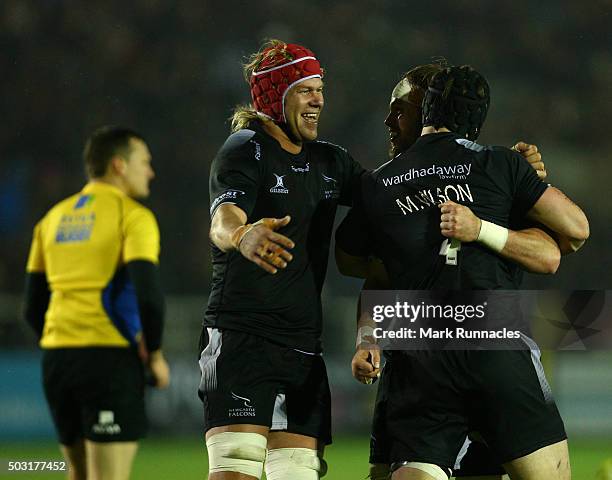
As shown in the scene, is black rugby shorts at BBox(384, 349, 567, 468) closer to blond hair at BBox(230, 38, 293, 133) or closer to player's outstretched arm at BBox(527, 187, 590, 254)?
player's outstretched arm at BBox(527, 187, 590, 254)

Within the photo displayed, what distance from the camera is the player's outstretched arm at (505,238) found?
3209mm

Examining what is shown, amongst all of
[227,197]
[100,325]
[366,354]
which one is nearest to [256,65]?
[227,197]

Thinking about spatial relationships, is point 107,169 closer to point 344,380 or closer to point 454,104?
point 454,104

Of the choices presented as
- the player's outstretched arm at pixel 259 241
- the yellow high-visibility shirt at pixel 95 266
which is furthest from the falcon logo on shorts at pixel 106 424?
the player's outstretched arm at pixel 259 241

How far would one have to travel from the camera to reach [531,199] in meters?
3.32

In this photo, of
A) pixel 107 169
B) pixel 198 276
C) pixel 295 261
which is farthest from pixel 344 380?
pixel 295 261

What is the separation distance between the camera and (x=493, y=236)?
3.26 metres

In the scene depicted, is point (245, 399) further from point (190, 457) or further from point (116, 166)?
point (190, 457)

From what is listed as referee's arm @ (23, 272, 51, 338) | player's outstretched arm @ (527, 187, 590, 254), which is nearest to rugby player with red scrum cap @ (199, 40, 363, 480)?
player's outstretched arm @ (527, 187, 590, 254)

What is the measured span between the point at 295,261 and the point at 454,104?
85cm

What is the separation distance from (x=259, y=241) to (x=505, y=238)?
0.84 metres

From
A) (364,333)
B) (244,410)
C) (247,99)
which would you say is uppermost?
(247,99)

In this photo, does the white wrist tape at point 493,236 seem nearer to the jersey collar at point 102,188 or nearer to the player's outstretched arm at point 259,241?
the player's outstretched arm at point 259,241

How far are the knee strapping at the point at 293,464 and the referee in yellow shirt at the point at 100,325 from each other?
1352 millimetres
